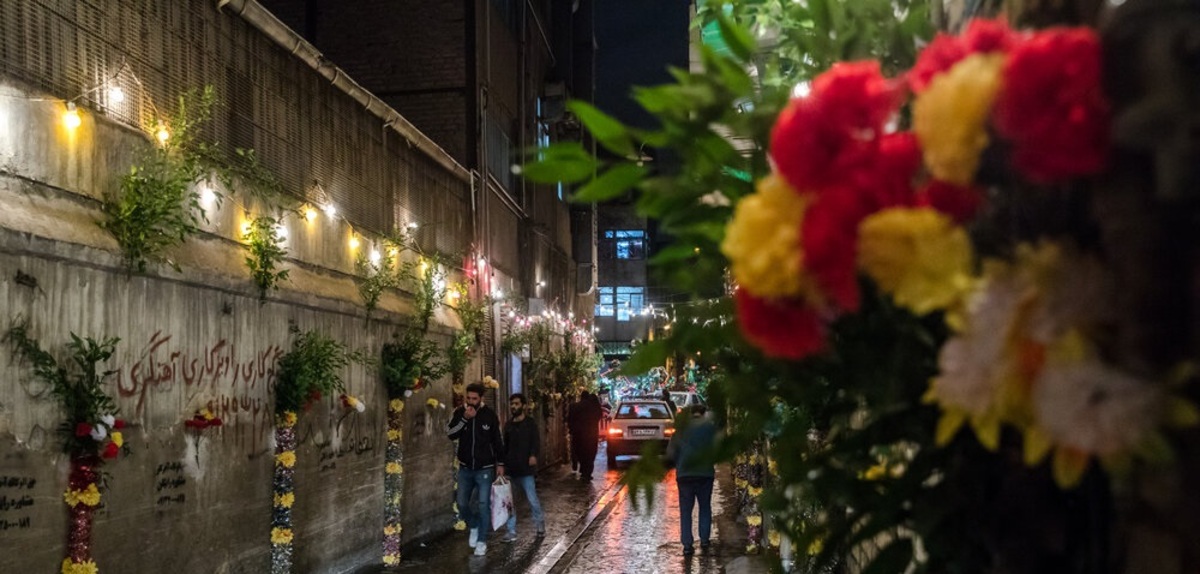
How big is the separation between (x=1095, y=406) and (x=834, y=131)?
54 centimetres

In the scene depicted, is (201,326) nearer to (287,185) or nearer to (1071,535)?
(287,185)

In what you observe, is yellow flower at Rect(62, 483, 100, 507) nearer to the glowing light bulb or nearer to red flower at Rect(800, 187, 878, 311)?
the glowing light bulb

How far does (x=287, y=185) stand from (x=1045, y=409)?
31.7 ft

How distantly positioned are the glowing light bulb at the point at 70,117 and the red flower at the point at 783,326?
6.35 metres

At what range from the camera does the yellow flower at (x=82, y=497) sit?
20.6 ft

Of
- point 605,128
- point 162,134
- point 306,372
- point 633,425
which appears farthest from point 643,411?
point 605,128

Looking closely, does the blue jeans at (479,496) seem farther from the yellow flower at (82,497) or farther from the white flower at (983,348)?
the white flower at (983,348)

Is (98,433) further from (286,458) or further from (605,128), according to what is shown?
(605,128)

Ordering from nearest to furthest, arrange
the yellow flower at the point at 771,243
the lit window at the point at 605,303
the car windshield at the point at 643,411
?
Answer: 1. the yellow flower at the point at 771,243
2. the car windshield at the point at 643,411
3. the lit window at the point at 605,303

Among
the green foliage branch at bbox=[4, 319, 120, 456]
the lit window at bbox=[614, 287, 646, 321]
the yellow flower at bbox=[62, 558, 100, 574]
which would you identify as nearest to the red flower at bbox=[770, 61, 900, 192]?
the green foliage branch at bbox=[4, 319, 120, 456]

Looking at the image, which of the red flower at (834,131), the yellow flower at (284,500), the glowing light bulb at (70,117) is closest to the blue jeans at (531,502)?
the yellow flower at (284,500)

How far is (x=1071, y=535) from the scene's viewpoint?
154 centimetres

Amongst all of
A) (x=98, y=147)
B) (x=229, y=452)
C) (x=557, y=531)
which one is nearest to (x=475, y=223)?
(x=557, y=531)

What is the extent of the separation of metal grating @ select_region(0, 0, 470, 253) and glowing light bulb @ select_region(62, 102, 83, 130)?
135 millimetres
